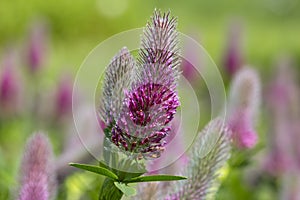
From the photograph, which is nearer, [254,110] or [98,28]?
[254,110]

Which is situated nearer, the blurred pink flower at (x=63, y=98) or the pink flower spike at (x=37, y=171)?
the pink flower spike at (x=37, y=171)

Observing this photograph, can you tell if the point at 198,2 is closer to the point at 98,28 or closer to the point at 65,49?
the point at 98,28

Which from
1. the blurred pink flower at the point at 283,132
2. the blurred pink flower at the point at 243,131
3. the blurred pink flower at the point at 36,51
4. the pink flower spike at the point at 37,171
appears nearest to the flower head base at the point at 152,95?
the pink flower spike at the point at 37,171

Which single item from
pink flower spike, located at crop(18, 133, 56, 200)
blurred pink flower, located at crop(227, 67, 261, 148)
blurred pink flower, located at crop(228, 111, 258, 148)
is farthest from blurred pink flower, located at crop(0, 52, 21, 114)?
pink flower spike, located at crop(18, 133, 56, 200)

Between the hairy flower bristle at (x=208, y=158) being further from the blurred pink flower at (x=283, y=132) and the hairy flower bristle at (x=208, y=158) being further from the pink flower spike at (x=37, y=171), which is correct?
the blurred pink flower at (x=283, y=132)

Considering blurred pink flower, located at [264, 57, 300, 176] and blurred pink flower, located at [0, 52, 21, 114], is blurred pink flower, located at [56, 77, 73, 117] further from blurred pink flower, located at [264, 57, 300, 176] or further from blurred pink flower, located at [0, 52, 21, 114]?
blurred pink flower, located at [264, 57, 300, 176]

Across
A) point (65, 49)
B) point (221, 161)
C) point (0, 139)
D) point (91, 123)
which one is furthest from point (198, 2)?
point (221, 161)
